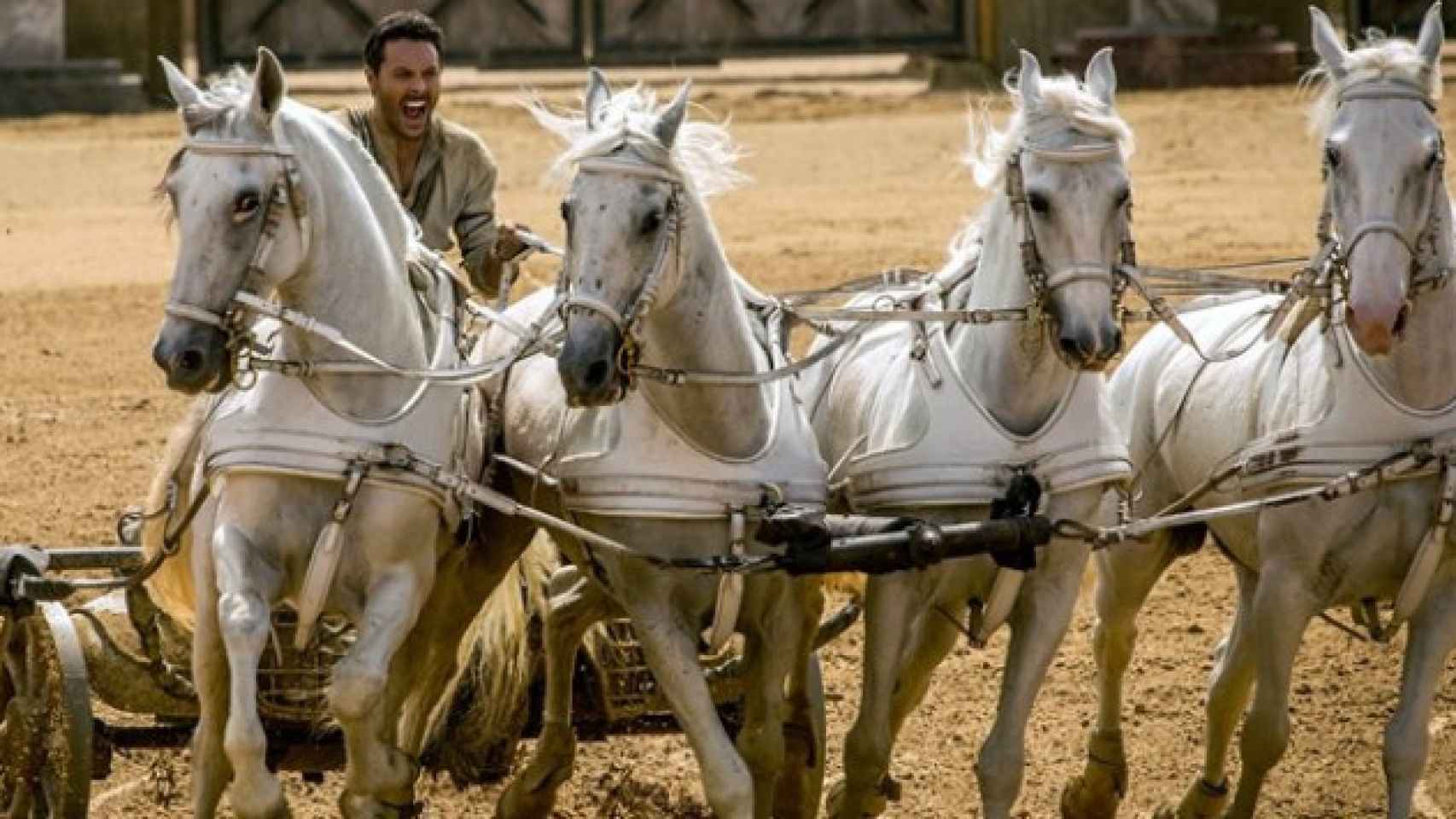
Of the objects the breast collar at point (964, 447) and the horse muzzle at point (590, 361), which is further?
the breast collar at point (964, 447)

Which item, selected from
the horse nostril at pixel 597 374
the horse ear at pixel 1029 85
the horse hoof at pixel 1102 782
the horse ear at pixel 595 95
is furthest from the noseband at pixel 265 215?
the horse hoof at pixel 1102 782

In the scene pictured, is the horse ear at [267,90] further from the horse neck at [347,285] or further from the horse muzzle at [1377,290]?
the horse muzzle at [1377,290]

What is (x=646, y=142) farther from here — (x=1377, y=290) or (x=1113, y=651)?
(x=1113, y=651)

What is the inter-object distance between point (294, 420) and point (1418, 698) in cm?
237

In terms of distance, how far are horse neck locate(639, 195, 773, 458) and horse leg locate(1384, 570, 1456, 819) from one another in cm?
144

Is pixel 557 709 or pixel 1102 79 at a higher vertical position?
pixel 1102 79

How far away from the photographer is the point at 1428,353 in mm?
7387

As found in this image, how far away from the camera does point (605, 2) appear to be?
20297mm

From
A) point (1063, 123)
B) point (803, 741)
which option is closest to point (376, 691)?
point (803, 741)

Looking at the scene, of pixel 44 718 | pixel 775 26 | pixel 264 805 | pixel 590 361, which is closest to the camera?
pixel 590 361

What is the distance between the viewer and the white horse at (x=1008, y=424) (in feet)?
23.5

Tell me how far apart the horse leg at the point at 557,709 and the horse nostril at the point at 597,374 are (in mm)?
1401

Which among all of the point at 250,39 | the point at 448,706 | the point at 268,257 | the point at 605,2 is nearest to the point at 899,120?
the point at 605,2

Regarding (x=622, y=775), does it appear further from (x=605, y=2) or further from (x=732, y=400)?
(x=605, y=2)
